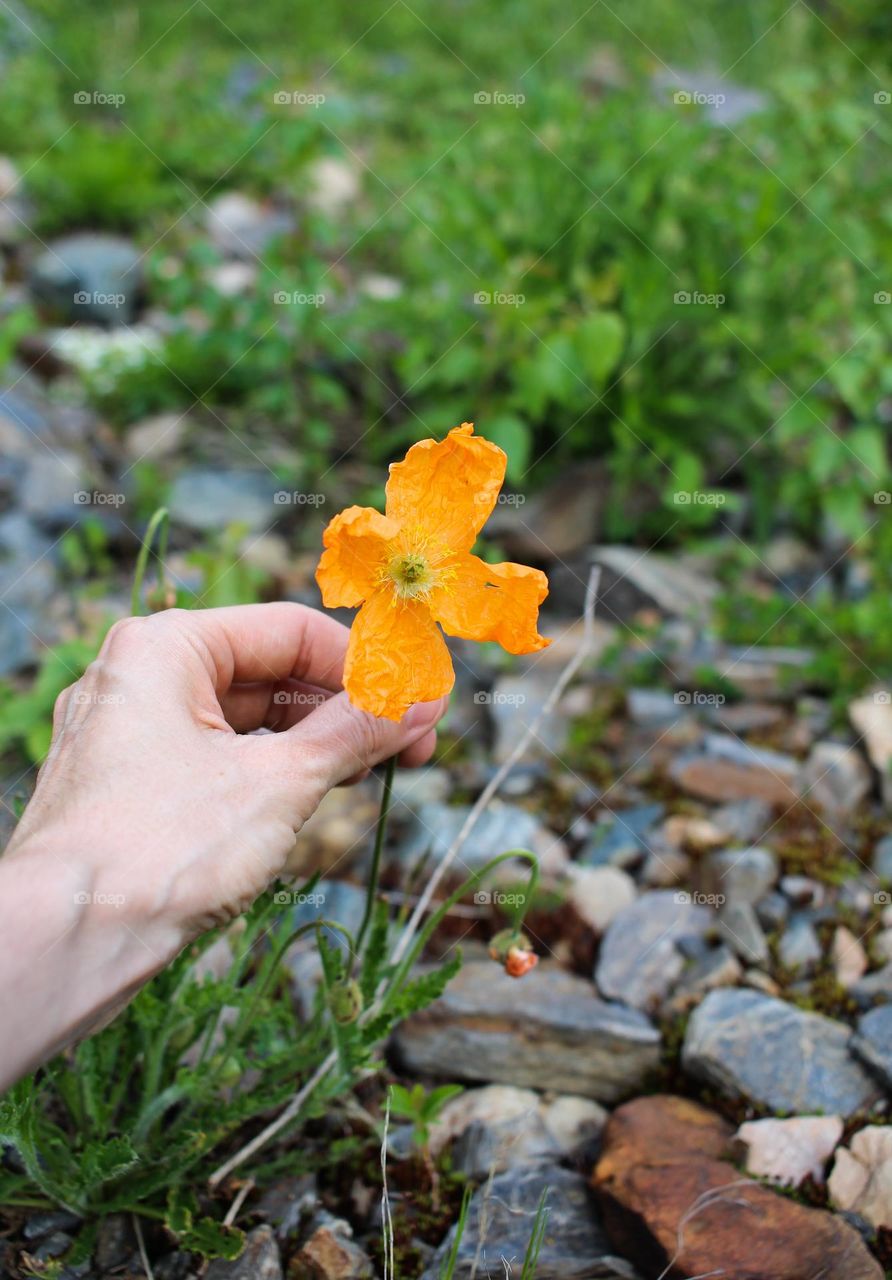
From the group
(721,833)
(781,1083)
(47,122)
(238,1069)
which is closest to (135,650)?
(238,1069)

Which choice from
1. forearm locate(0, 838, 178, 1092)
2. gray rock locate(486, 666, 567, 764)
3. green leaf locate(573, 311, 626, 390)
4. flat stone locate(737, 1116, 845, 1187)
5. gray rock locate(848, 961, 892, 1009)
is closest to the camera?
forearm locate(0, 838, 178, 1092)

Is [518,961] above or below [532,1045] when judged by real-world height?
above

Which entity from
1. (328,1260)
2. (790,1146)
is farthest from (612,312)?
(328,1260)

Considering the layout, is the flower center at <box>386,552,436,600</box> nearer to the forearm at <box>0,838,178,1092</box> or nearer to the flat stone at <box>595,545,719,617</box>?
the forearm at <box>0,838,178,1092</box>

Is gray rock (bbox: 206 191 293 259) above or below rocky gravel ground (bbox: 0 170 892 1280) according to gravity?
above

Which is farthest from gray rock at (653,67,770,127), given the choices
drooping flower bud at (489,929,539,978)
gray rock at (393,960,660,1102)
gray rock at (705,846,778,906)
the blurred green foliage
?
drooping flower bud at (489,929,539,978)

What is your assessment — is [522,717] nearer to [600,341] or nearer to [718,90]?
[600,341]
